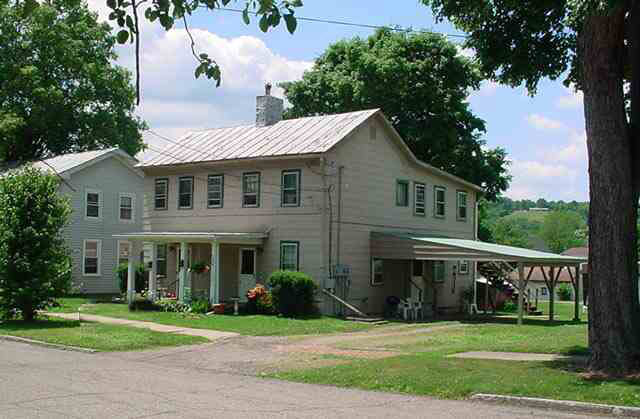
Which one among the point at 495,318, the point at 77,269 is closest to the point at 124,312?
the point at 77,269

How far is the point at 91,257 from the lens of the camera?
39.3 meters

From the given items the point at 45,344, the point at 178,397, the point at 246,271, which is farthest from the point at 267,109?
the point at 178,397

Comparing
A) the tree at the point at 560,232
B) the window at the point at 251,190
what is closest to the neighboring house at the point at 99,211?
the window at the point at 251,190

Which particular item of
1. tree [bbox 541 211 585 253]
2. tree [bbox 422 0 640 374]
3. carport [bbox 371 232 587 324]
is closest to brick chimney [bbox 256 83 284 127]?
carport [bbox 371 232 587 324]

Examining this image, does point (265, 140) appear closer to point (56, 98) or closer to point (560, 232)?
point (56, 98)

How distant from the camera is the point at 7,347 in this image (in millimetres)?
18359

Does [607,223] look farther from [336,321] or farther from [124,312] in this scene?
[124,312]

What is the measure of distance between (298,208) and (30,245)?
9.64m

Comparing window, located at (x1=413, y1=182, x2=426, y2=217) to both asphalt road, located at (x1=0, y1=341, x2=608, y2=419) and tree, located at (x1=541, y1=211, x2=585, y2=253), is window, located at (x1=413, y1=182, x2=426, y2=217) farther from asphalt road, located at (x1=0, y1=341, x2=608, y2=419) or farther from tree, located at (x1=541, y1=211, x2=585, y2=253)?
tree, located at (x1=541, y1=211, x2=585, y2=253)

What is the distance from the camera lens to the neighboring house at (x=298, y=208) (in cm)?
2819

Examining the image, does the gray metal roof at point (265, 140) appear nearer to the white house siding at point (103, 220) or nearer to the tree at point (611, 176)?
the white house siding at point (103, 220)

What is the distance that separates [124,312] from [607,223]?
19.4m

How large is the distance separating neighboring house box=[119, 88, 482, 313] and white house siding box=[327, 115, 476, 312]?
0.04m

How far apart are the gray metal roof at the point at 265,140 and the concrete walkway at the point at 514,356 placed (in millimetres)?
12293
